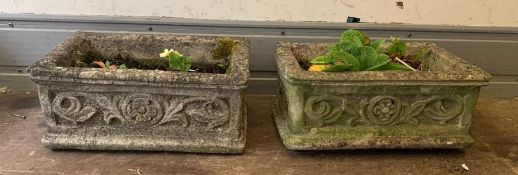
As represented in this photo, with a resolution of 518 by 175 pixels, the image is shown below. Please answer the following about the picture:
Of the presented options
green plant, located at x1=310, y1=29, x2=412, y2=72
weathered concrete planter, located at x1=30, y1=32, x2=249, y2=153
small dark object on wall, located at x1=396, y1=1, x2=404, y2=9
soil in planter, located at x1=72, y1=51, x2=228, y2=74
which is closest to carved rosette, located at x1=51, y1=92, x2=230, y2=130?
weathered concrete planter, located at x1=30, y1=32, x2=249, y2=153

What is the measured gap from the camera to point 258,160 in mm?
1021

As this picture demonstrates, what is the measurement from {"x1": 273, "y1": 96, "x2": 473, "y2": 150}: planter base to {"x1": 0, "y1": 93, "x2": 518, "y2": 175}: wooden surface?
4 cm

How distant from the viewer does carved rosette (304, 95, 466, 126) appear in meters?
0.99

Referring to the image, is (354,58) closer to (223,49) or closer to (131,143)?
(223,49)

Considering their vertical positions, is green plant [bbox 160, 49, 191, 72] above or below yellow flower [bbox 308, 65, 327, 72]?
above

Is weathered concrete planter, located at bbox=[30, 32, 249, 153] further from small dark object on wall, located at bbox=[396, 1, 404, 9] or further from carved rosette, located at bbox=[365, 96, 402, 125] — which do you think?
small dark object on wall, located at bbox=[396, 1, 404, 9]

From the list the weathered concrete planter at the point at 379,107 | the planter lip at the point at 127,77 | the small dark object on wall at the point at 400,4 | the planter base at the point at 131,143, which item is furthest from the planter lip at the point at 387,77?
the small dark object on wall at the point at 400,4

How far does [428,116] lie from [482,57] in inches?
19.6

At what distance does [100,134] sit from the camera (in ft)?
3.33

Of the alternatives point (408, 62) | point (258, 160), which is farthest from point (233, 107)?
point (408, 62)

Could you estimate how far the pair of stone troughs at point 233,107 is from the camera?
3.12ft

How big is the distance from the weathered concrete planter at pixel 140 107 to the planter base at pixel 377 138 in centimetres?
15

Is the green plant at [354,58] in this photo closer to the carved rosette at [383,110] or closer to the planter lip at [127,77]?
the carved rosette at [383,110]

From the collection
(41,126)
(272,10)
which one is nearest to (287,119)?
(272,10)
